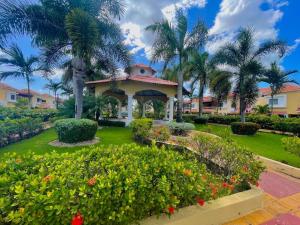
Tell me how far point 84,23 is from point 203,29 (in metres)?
9.09

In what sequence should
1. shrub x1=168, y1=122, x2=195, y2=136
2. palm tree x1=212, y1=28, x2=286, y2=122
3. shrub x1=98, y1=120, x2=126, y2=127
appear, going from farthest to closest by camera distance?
shrub x1=98, y1=120, x2=126, y2=127, palm tree x1=212, y1=28, x2=286, y2=122, shrub x1=168, y1=122, x2=195, y2=136

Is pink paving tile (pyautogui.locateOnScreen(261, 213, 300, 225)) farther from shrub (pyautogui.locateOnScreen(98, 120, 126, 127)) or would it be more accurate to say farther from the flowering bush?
shrub (pyautogui.locateOnScreen(98, 120, 126, 127))

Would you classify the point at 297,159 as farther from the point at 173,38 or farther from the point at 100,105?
the point at 100,105

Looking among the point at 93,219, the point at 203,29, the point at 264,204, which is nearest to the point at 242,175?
the point at 264,204

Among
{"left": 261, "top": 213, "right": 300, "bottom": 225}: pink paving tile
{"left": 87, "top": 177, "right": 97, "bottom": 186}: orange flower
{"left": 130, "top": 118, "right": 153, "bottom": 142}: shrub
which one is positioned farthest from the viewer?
{"left": 130, "top": 118, "right": 153, "bottom": 142}: shrub

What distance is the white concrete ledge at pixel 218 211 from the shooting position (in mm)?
2859

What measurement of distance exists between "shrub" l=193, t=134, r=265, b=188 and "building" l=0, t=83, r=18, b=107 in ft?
147

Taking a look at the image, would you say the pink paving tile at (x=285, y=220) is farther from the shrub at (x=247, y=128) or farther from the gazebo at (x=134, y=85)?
the gazebo at (x=134, y=85)

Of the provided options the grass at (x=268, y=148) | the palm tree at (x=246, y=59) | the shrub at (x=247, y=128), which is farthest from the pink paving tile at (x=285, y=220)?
the palm tree at (x=246, y=59)

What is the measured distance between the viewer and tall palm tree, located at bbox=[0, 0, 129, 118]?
8.82 meters

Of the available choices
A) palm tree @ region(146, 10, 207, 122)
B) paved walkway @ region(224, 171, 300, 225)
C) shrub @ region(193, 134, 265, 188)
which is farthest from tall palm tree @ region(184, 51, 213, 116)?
shrub @ region(193, 134, 265, 188)

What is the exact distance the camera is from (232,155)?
14.5 ft

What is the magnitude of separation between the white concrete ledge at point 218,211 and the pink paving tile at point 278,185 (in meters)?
1.56

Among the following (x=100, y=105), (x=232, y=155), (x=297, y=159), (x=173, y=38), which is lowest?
(x=297, y=159)
